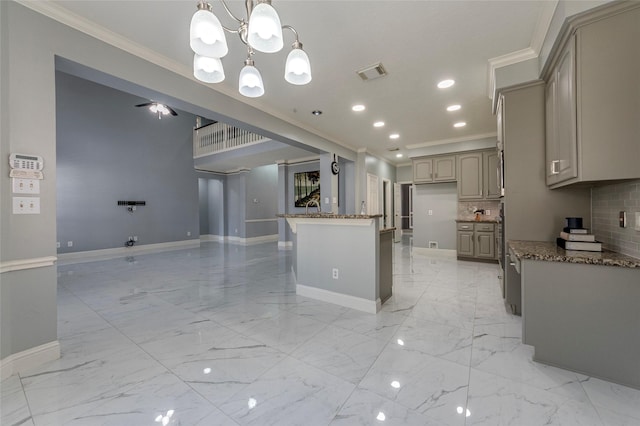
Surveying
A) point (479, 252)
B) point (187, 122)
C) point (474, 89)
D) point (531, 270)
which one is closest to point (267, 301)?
point (531, 270)

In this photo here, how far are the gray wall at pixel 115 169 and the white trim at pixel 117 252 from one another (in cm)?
13

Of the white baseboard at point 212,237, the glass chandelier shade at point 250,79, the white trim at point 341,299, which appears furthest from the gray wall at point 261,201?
the glass chandelier shade at point 250,79

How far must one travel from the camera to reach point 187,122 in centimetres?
870

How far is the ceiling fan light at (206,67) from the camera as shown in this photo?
5.67 ft

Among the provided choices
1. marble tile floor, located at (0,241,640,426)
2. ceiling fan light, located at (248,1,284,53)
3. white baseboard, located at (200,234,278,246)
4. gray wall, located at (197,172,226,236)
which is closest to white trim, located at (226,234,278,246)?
white baseboard, located at (200,234,278,246)

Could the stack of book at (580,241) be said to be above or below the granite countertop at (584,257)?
above

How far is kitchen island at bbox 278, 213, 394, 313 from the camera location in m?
2.87

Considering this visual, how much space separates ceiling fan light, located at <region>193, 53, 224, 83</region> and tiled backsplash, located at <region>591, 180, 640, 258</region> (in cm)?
295

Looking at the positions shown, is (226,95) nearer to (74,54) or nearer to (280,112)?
(280,112)

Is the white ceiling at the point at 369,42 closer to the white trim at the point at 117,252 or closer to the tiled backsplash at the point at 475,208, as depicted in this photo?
the tiled backsplash at the point at 475,208

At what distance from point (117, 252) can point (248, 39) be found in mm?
7913

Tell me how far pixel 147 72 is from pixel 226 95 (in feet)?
3.11

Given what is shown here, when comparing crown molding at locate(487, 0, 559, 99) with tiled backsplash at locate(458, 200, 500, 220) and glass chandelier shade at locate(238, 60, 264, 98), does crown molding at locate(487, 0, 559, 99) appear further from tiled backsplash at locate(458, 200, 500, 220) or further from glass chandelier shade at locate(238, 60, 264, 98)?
tiled backsplash at locate(458, 200, 500, 220)

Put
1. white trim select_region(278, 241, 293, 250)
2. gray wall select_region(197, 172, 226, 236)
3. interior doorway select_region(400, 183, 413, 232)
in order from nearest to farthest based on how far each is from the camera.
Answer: white trim select_region(278, 241, 293, 250)
gray wall select_region(197, 172, 226, 236)
interior doorway select_region(400, 183, 413, 232)
